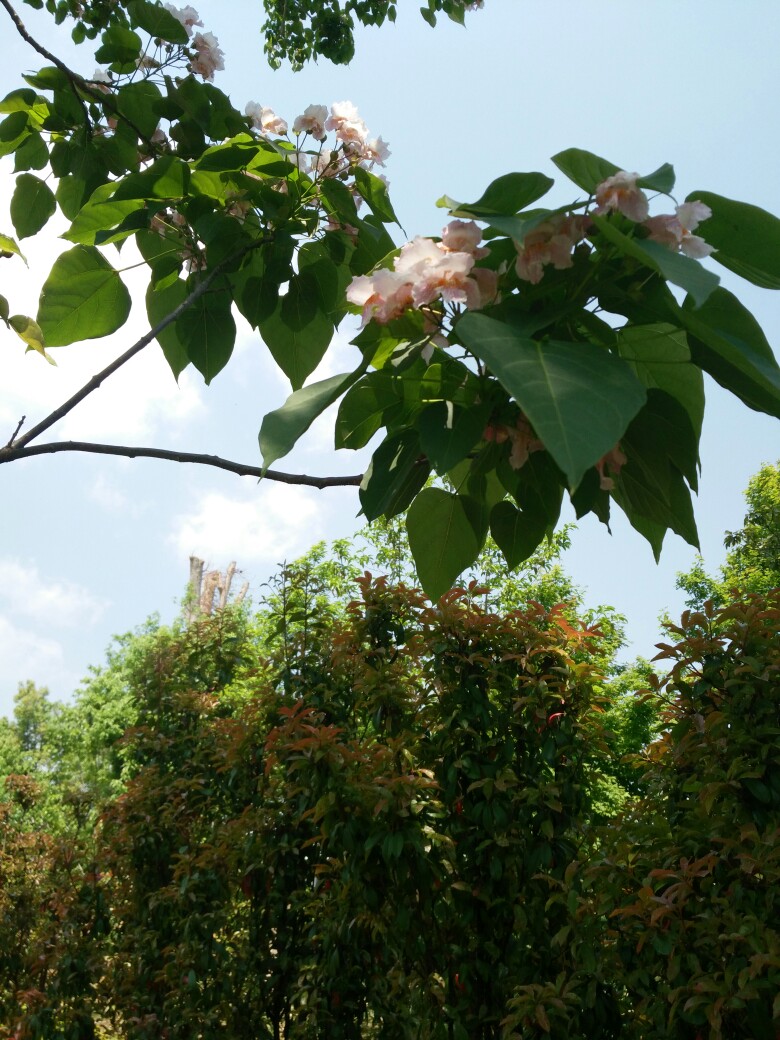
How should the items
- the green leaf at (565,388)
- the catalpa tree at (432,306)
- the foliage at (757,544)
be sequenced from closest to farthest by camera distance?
the green leaf at (565,388)
the catalpa tree at (432,306)
the foliage at (757,544)

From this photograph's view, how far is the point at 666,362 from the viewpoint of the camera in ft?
2.11

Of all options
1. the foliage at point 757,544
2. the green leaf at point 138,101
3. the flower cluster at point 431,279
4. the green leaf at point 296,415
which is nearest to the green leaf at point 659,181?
the flower cluster at point 431,279

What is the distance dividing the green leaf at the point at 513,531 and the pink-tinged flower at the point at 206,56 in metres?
1.10

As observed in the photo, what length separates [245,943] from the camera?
12.2 feet

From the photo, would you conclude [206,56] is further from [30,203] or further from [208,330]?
[208,330]

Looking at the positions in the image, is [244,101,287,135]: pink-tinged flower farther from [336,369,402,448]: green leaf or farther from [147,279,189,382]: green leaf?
[336,369,402,448]: green leaf

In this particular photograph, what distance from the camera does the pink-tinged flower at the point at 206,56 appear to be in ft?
4.93

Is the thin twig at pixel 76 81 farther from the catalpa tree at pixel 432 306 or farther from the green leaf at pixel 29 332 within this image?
the green leaf at pixel 29 332

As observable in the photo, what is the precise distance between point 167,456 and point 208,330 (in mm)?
163

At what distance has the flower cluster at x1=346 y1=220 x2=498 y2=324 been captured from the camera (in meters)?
0.60

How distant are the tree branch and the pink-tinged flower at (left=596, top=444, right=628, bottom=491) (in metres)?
0.36

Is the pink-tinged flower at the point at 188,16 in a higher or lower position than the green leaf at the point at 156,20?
higher

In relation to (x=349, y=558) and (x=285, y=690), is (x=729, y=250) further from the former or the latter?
(x=349, y=558)

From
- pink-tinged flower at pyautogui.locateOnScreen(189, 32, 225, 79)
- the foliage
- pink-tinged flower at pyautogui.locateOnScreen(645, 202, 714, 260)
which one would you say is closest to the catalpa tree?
pink-tinged flower at pyautogui.locateOnScreen(645, 202, 714, 260)
